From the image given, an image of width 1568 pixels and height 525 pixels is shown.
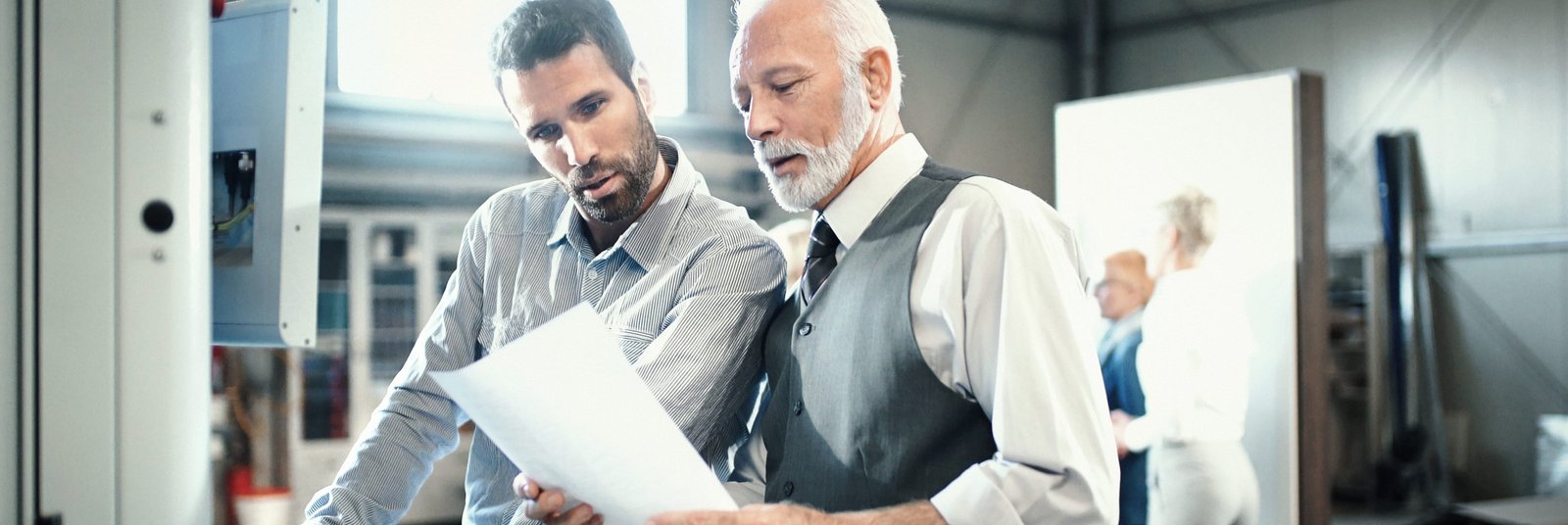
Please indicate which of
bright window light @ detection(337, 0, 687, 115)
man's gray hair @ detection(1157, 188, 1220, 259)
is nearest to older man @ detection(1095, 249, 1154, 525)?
man's gray hair @ detection(1157, 188, 1220, 259)

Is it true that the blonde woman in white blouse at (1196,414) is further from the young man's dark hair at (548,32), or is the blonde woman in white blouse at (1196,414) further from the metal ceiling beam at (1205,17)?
the metal ceiling beam at (1205,17)

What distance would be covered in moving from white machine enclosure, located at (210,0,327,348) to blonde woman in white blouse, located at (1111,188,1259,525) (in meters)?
3.24

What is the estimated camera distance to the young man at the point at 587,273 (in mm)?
1405

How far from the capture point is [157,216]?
994 millimetres

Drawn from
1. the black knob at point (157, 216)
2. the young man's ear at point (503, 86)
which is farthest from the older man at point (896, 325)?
the black knob at point (157, 216)

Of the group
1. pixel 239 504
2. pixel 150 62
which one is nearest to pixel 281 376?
pixel 239 504

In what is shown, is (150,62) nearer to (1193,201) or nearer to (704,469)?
(704,469)

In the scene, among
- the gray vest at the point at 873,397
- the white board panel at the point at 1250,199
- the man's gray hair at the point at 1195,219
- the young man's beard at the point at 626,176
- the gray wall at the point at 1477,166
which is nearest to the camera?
the gray vest at the point at 873,397

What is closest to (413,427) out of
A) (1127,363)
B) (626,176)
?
(626,176)

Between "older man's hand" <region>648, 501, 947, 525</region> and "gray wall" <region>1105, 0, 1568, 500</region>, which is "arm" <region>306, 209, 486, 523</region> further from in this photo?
"gray wall" <region>1105, 0, 1568, 500</region>

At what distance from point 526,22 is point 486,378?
1.89 ft

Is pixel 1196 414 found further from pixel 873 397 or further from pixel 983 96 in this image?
pixel 983 96

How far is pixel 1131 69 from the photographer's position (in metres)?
8.31

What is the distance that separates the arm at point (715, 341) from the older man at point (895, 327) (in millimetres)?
41
